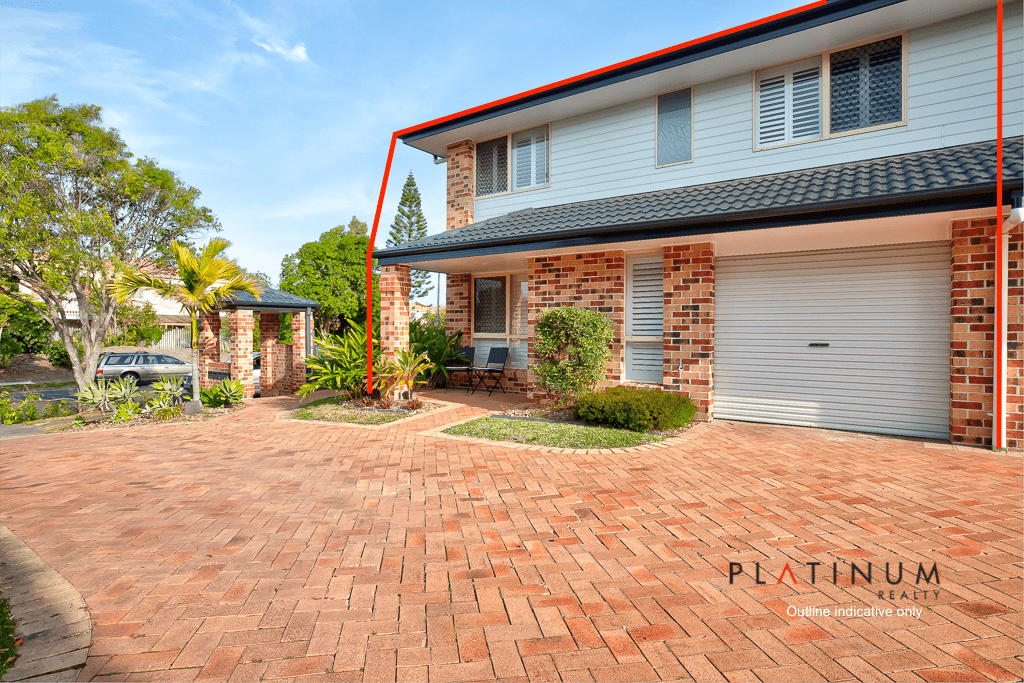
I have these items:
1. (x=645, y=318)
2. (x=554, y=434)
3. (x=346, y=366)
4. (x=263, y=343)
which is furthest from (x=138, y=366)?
(x=645, y=318)

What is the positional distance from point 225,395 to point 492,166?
306 inches

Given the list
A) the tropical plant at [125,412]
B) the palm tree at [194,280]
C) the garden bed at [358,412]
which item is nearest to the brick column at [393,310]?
the garden bed at [358,412]

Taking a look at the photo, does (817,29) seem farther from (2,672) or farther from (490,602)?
(2,672)

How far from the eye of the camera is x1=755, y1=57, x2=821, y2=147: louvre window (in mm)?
7727

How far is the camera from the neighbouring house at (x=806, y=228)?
221 inches

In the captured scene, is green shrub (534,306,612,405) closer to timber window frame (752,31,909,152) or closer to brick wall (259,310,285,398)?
timber window frame (752,31,909,152)

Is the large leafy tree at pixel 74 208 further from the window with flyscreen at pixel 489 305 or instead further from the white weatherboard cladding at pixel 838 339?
the white weatherboard cladding at pixel 838 339

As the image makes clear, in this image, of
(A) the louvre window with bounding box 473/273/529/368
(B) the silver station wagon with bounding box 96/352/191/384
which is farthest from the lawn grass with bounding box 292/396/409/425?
(B) the silver station wagon with bounding box 96/352/191/384

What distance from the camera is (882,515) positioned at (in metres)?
→ 3.63

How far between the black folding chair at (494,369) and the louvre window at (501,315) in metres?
0.23

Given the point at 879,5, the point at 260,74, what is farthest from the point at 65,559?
the point at 879,5

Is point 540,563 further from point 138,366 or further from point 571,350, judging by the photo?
point 138,366

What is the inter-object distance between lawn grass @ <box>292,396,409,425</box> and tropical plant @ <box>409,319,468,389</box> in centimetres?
205

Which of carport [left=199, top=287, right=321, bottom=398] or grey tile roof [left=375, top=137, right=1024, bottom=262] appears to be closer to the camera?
grey tile roof [left=375, top=137, right=1024, bottom=262]
